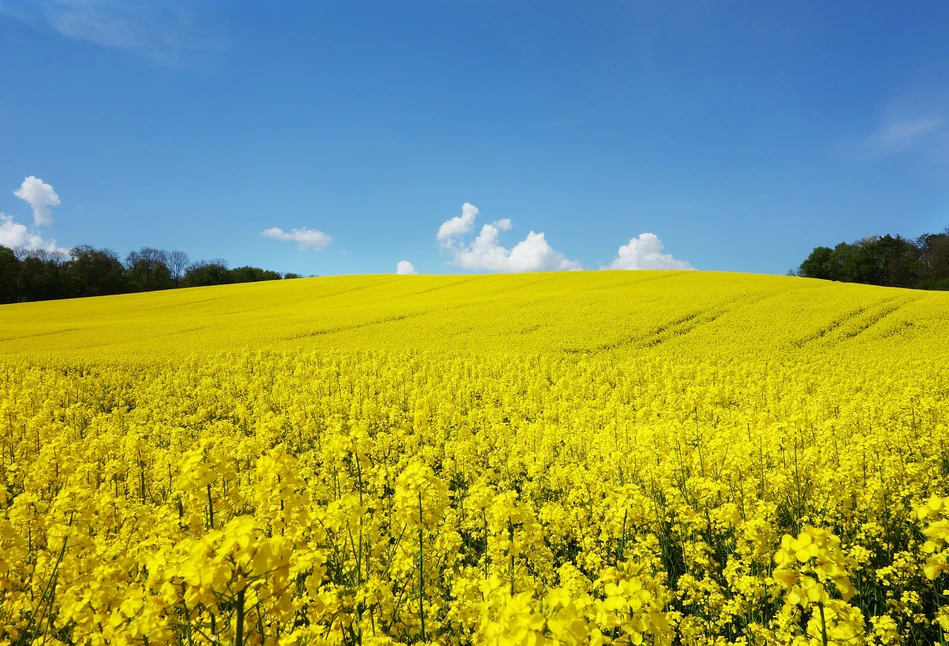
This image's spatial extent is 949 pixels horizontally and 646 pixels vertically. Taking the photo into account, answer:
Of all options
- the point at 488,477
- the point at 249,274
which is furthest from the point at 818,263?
the point at 249,274

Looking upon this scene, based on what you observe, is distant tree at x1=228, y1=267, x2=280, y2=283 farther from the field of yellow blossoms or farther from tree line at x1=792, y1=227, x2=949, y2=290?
tree line at x1=792, y1=227, x2=949, y2=290

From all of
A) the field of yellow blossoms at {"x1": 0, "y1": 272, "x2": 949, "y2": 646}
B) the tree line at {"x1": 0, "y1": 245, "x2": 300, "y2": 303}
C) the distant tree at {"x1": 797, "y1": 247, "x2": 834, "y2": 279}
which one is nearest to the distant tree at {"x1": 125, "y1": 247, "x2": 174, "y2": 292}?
the tree line at {"x1": 0, "y1": 245, "x2": 300, "y2": 303}

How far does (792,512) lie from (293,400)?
10.9 metres

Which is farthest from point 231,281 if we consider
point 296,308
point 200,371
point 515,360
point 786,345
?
point 786,345

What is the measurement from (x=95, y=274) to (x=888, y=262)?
3951 inches

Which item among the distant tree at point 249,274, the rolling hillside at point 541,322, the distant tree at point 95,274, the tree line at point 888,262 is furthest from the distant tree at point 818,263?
the distant tree at point 95,274

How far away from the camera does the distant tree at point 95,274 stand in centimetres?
5778

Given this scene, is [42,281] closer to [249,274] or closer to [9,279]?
A: [9,279]

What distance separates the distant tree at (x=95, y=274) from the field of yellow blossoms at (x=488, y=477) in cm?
3878

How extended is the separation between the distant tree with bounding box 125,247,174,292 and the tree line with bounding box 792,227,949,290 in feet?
310

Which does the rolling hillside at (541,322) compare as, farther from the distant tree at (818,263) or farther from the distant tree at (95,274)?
the distant tree at (818,263)

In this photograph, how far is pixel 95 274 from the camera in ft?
193

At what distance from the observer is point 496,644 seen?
5.09 feet

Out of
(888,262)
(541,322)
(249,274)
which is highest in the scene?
(249,274)
